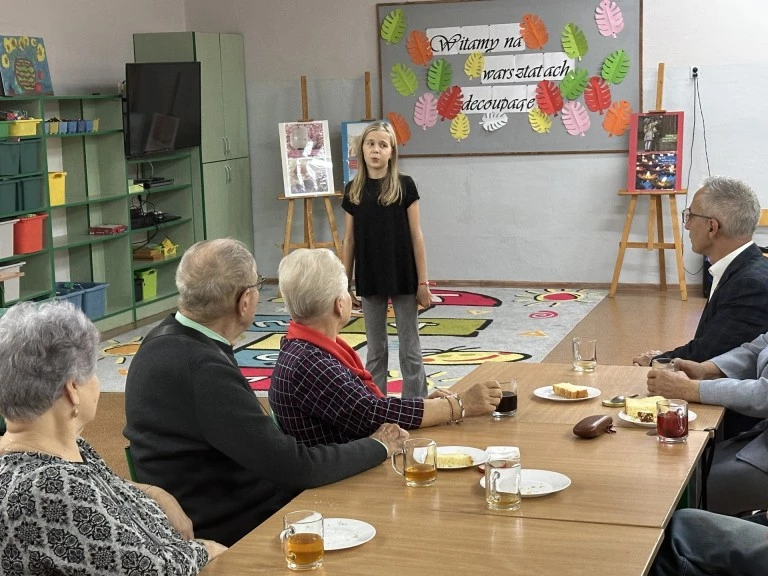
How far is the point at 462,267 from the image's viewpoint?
9.61 metres

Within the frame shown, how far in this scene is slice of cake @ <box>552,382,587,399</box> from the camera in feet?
10.3

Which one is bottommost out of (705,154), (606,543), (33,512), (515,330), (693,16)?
(515,330)

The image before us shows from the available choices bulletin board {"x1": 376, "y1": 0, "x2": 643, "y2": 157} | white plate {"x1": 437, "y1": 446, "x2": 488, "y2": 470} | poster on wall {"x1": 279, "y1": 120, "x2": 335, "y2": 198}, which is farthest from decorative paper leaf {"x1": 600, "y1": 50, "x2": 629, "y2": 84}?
white plate {"x1": 437, "y1": 446, "x2": 488, "y2": 470}

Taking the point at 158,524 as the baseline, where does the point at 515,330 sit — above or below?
below

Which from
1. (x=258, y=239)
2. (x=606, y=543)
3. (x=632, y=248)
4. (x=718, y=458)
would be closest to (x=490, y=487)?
(x=606, y=543)

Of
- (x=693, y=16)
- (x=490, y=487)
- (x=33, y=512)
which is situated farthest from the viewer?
(x=693, y=16)

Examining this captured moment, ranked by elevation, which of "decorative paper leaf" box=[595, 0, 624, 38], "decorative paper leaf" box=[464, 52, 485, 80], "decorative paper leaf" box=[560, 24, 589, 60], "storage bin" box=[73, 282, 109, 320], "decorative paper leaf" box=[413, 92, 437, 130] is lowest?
"storage bin" box=[73, 282, 109, 320]

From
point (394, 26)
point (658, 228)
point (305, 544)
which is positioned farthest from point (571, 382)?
point (394, 26)

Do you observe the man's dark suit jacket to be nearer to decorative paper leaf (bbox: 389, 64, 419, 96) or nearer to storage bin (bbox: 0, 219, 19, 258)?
storage bin (bbox: 0, 219, 19, 258)

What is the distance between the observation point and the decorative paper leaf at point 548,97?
9062 millimetres

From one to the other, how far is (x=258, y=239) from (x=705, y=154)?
4.07m

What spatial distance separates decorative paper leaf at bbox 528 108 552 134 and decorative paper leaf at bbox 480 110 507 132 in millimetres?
236

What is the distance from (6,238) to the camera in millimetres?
6848

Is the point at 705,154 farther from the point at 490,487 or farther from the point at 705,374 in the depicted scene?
the point at 490,487
